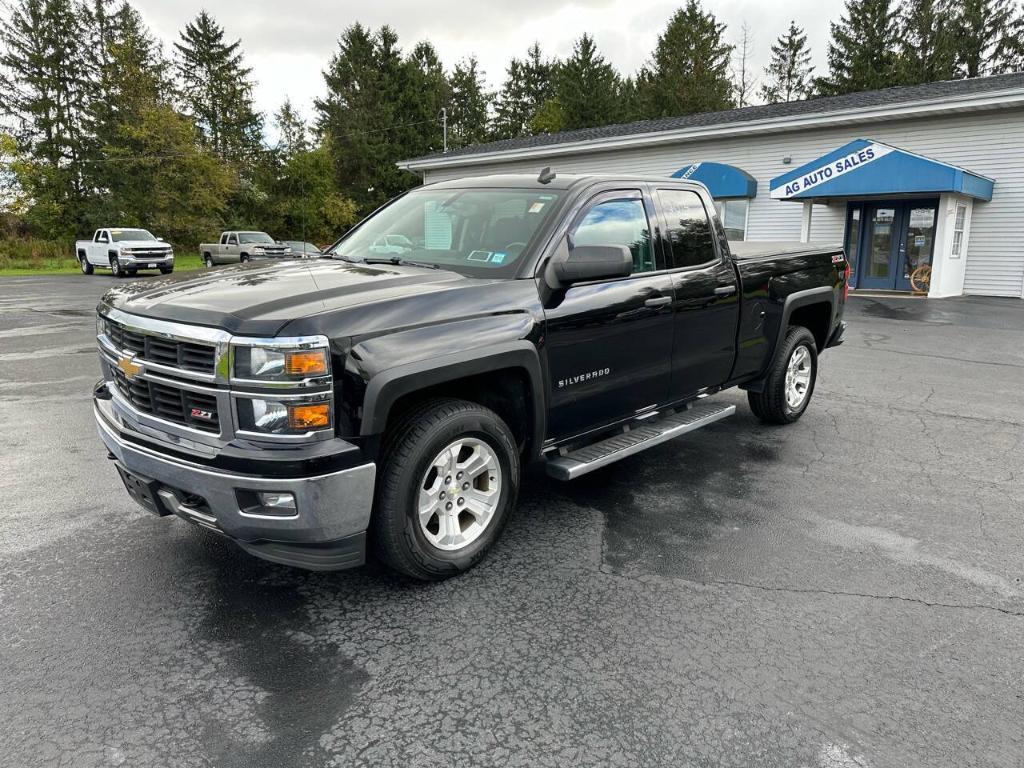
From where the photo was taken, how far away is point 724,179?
21625mm

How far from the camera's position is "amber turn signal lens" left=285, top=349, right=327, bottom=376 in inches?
108

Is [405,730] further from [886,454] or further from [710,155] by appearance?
[710,155]

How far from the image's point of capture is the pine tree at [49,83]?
47.8 m

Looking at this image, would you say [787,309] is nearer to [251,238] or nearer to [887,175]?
[887,175]

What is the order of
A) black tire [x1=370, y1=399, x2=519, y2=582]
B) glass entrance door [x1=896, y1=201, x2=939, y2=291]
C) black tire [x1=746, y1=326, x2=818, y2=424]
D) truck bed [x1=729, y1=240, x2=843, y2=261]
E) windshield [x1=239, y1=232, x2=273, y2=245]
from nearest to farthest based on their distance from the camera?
black tire [x1=370, y1=399, x2=519, y2=582]
truck bed [x1=729, y1=240, x2=843, y2=261]
black tire [x1=746, y1=326, x2=818, y2=424]
glass entrance door [x1=896, y1=201, x2=939, y2=291]
windshield [x1=239, y1=232, x2=273, y2=245]

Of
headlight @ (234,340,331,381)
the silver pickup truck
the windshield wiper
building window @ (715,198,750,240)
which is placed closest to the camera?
headlight @ (234,340,331,381)

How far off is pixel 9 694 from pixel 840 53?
5517cm

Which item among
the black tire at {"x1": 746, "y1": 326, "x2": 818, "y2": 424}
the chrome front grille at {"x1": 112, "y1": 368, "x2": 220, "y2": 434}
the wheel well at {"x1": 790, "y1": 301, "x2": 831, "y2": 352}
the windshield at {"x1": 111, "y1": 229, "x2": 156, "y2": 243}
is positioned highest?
the windshield at {"x1": 111, "y1": 229, "x2": 156, "y2": 243}

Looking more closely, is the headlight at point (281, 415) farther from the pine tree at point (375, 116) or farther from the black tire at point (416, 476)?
the pine tree at point (375, 116)

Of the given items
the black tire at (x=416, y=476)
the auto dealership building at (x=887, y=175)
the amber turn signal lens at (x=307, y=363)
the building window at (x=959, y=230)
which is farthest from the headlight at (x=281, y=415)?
the building window at (x=959, y=230)

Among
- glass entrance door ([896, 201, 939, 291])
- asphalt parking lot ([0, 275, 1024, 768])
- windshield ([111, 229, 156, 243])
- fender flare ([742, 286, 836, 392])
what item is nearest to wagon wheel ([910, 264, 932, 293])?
glass entrance door ([896, 201, 939, 291])

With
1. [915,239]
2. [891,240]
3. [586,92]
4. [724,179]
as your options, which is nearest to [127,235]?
[724,179]

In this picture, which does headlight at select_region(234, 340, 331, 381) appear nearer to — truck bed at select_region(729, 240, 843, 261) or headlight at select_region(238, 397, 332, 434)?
headlight at select_region(238, 397, 332, 434)

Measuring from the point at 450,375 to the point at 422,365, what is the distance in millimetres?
168
